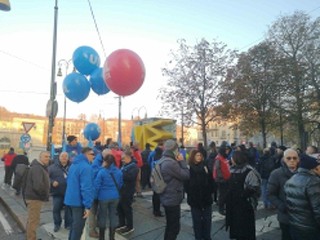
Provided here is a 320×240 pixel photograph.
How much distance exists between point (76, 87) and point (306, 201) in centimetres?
885

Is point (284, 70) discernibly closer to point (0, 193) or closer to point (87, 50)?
point (87, 50)

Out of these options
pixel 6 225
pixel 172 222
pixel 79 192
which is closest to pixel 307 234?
pixel 172 222

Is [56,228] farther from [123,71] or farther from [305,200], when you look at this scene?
[305,200]

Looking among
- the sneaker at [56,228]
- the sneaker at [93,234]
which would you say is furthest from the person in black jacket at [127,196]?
the sneaker at [56,228]

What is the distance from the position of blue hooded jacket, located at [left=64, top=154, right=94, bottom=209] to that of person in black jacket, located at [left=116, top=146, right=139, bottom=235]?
1760mm

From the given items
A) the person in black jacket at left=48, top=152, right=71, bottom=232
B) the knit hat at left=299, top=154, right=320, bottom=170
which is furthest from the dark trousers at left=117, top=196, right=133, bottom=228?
the knit hat at left=299, top=154, right=320, bottom=170

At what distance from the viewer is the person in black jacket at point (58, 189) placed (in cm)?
734

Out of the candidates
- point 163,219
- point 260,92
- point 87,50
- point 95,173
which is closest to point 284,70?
point 260,92

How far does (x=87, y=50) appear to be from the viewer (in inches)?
449

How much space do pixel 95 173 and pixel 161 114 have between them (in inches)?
791

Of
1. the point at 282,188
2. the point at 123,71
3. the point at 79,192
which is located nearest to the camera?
the point at 282,188

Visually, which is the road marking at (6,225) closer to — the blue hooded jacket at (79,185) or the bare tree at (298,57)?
the blue hooded jacket at (79,185)

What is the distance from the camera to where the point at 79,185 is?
212 inches

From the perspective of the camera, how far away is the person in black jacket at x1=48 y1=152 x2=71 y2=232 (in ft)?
24.1
